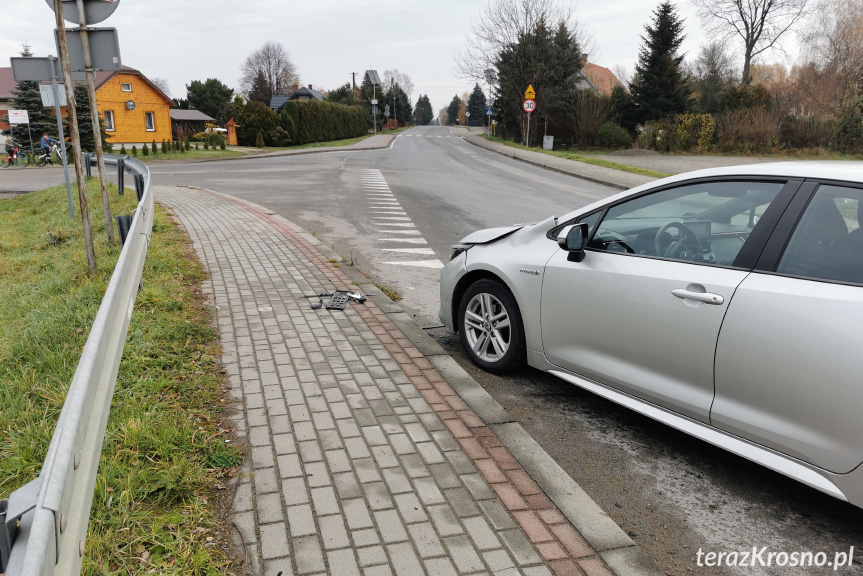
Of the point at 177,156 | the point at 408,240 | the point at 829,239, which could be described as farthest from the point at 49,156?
the point at 829,239

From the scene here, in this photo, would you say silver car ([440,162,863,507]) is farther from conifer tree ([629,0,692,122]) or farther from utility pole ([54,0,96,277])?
conifer tree ([629,0,692,122])

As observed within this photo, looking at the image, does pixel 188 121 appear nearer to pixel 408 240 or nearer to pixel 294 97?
pixel 294 97

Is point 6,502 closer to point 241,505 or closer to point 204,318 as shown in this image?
point 241,505

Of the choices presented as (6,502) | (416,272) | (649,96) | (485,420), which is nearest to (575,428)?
(485,420)

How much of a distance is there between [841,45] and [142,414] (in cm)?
4934

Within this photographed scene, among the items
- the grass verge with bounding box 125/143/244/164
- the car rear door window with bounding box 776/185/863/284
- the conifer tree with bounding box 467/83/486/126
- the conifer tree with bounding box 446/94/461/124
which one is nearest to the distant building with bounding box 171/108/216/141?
the grass verge with bounding box 125/143/244/164

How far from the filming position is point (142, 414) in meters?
3.66

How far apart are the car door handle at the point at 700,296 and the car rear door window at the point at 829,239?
11.7 inches

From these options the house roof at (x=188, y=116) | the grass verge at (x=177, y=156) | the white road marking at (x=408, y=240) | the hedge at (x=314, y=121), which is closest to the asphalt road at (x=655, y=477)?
the white road marking at (x=408, y=240)

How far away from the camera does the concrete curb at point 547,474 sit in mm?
2771

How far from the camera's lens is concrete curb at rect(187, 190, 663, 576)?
2.77 meters

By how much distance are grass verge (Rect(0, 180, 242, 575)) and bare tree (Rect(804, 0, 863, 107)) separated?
3667 centimetres

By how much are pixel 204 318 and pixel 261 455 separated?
2588 mm

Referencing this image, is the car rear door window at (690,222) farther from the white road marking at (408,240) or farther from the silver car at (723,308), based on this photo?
the white road marking at (408,240)
